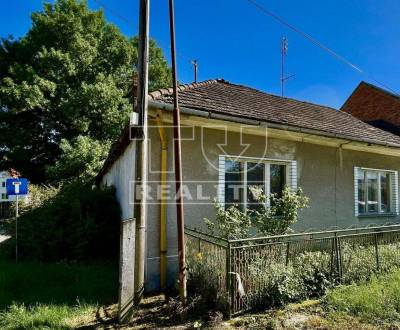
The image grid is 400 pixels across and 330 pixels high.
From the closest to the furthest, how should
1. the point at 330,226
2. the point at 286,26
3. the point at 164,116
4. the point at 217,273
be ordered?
1. the point at 217,273
2. the point at 164,116
3. the point at 286,26
4. the point at 330,226

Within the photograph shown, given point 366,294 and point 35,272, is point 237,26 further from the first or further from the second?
point 35,272

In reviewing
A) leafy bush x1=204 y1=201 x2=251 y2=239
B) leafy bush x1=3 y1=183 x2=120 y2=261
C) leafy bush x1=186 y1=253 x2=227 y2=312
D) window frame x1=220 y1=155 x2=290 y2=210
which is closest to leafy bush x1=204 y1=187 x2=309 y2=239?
leafy bush x1=204 y1=201 x2=251 y2=239

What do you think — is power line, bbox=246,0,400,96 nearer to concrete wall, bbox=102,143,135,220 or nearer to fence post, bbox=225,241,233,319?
concrete wall, bbox=102,143,135,220

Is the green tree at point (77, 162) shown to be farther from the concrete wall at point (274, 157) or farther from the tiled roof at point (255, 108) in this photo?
the concrete wall at point (274, 157)

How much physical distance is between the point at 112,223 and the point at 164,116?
4431 mm

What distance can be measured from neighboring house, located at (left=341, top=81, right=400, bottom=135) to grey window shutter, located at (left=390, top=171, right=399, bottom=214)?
6878 millimetres

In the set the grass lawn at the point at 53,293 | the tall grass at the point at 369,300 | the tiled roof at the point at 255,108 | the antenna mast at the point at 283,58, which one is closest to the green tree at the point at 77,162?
the tiled roof at the point at 255,108

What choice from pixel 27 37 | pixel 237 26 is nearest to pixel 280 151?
pixel 237 26

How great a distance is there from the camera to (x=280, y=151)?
7.67 metres

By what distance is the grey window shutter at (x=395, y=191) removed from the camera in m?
10.2

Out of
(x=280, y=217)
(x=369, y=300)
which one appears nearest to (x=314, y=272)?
(x=369, y=300)

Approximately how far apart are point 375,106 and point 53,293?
19295 millimetres

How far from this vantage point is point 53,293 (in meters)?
5.48

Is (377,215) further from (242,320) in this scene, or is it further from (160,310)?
(160,310)
